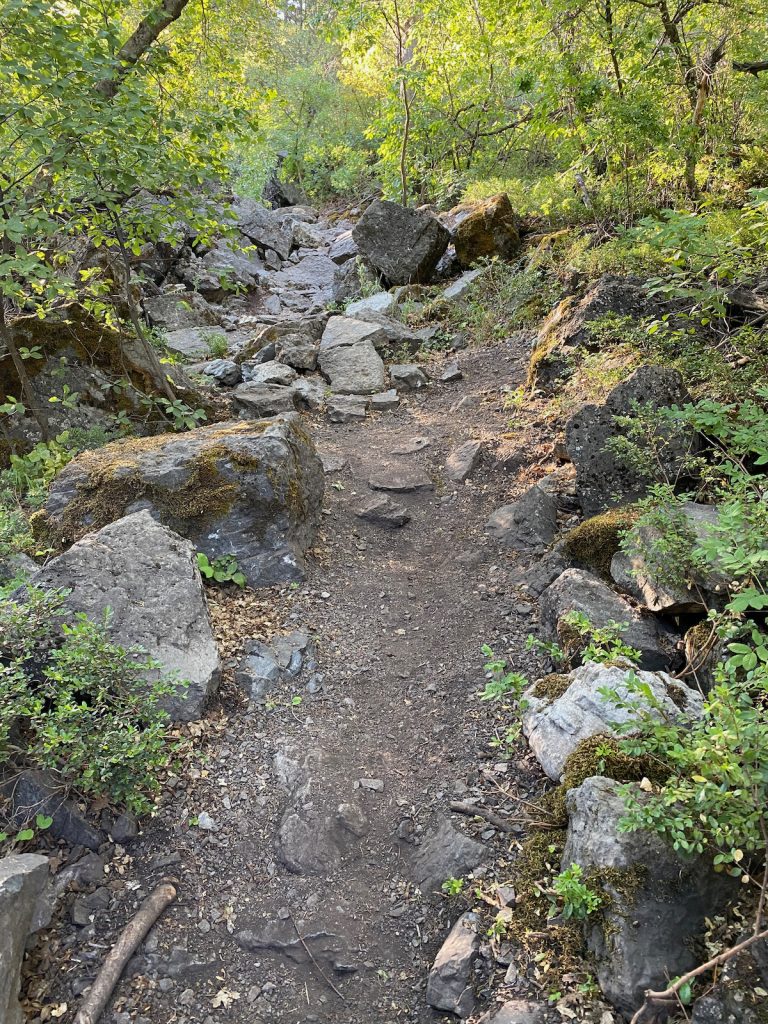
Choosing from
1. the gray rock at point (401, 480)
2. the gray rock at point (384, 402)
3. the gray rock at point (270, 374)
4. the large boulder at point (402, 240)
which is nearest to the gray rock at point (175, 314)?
the gray rock at point (270, 374)

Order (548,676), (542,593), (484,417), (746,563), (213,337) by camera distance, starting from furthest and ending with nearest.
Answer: (213,337)
(484,417)
(542,593)
(548,676)
(746,563)

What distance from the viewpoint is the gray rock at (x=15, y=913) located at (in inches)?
88.3

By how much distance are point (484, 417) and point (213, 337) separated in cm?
526

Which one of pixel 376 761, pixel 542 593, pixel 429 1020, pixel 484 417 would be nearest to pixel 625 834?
pixel 429 1020

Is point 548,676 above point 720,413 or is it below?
below

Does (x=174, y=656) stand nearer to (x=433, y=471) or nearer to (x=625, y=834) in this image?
(x=625, y=834)

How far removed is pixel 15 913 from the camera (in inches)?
92.9

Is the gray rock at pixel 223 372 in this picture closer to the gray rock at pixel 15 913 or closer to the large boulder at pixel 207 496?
the large boulder at pixel 207 496

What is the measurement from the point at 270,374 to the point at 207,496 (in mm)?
4475

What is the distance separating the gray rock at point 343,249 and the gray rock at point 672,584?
13.8 metres

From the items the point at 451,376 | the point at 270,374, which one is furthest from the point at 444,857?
the point at 270,374

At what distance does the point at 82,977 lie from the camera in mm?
2496

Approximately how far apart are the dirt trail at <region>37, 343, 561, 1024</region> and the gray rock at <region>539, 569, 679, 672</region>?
0.36m

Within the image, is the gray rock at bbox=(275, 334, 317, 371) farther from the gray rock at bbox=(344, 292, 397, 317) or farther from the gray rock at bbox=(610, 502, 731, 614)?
the gray rock at bbox=(610, 502, 731, 614)
